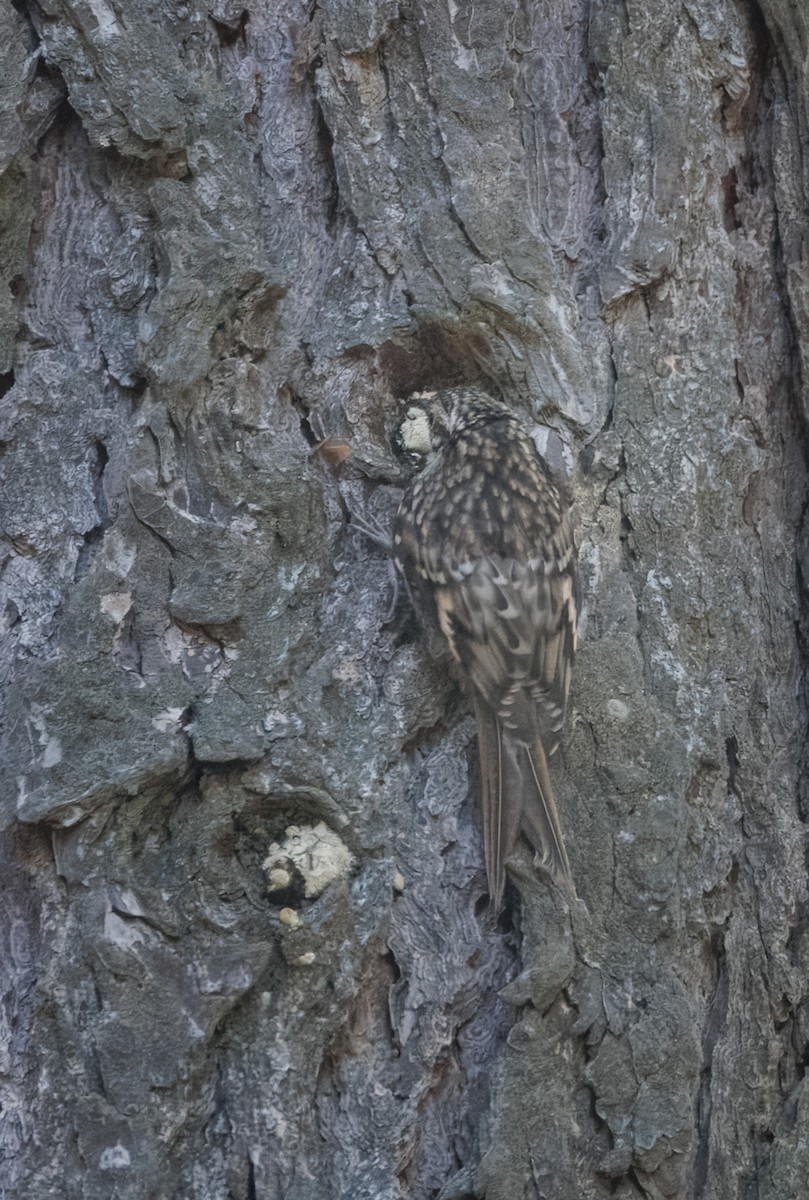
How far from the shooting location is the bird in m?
1.89

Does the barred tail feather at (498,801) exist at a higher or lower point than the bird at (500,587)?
lower

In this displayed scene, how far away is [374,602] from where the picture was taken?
1.98 metres

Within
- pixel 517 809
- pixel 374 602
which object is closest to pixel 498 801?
pixel 517 809

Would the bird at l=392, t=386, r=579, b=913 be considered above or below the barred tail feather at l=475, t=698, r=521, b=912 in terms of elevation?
above

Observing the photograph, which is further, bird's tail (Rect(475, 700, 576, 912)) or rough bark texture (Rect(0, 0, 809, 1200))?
bird's tail (Rect(475, 700, 576, 912))

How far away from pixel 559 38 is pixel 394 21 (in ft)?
1.01

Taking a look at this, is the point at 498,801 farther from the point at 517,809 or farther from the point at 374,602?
the point at 374,602

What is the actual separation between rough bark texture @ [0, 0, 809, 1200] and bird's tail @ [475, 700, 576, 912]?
42 millimetres

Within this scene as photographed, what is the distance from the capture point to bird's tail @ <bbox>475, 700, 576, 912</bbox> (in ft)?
6.12

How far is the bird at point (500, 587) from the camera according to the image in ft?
6.19

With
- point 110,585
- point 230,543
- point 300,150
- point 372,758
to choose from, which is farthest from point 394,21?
point 372,758

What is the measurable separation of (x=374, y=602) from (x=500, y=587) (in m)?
0.24

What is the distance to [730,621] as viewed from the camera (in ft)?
6.81

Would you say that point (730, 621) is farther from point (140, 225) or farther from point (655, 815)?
point (140, 225)
